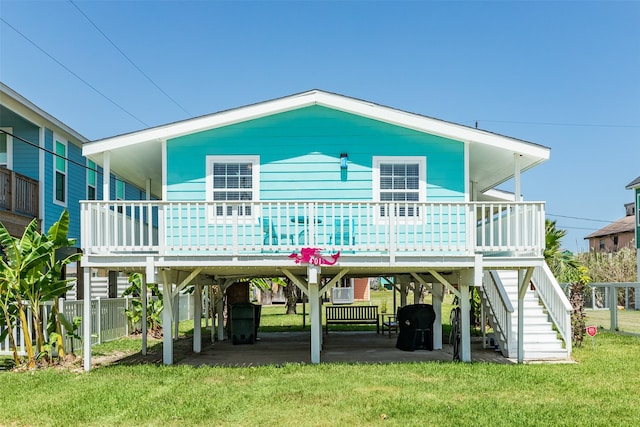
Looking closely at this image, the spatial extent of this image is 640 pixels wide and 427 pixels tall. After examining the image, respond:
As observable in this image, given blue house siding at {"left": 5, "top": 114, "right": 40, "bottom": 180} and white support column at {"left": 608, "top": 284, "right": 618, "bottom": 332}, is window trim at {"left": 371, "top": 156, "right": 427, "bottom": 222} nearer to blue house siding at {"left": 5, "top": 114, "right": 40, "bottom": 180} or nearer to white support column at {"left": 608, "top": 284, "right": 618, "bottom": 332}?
blue house siding at {"left": 5, "top": 114, "right": 40, "bottom": 180}

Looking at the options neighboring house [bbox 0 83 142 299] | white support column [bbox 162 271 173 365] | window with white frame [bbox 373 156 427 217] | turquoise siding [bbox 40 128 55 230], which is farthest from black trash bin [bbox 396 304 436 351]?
turquoise siding [bbox 40 128 55 230]

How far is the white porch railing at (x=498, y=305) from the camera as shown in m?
14.9

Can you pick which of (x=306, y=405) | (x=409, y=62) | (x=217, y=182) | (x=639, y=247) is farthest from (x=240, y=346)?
(x=639, y=247)

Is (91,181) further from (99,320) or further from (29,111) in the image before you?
(99,320)

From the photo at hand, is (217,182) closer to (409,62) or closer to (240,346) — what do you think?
(240,346)

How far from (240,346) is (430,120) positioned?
25.7 feet

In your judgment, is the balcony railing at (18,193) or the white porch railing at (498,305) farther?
the balcony railing at (18,193)

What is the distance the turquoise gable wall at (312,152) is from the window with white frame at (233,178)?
0.12 metres

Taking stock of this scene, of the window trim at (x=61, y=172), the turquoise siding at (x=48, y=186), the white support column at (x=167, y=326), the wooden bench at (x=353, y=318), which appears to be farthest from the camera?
the wooden bench at (x=353, y=318)

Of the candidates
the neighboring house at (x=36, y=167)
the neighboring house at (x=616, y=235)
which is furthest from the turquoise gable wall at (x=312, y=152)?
the neighboring house at (x=616, y=235)

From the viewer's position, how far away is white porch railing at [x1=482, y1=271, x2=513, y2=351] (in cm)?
1495

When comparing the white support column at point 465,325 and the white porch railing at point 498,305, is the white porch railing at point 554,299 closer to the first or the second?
the white porch railing at point 498,305

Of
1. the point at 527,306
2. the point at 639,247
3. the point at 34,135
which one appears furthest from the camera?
the point at 639,247

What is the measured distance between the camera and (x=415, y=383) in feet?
37.2
